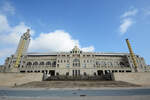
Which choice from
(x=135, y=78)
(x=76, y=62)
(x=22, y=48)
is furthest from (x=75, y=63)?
(x=135, y=78)

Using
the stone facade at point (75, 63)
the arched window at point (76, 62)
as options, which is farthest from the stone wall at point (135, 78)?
the arched window at point (76, 62)

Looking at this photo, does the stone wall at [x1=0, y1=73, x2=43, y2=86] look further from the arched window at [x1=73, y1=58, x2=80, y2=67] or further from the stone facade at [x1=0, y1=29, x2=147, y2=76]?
the arched window at [x1=73, y1=58, x2=80, y2=67]

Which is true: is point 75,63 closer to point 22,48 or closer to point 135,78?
point 22,48

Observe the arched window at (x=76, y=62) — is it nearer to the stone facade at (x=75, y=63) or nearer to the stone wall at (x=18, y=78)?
the stone facade at (x=75, y=63)

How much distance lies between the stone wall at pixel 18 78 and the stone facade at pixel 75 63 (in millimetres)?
21802

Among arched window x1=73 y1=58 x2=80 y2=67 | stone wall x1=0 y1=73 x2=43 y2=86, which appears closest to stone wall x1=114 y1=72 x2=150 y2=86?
stone wall x1=0 y1=73 x2=43 y2=86

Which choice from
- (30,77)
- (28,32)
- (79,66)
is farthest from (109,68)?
(28,32)

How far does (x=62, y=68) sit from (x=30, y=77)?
23.4 meters

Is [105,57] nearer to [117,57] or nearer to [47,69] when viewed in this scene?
[117,57]

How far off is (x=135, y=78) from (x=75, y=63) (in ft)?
97.0

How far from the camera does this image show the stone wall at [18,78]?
2074 cm

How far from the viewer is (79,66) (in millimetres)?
45156

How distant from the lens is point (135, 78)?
22406 mm

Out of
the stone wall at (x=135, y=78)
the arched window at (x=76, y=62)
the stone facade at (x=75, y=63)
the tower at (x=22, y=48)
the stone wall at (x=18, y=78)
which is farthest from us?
the arched window at (x=76, y=62)
